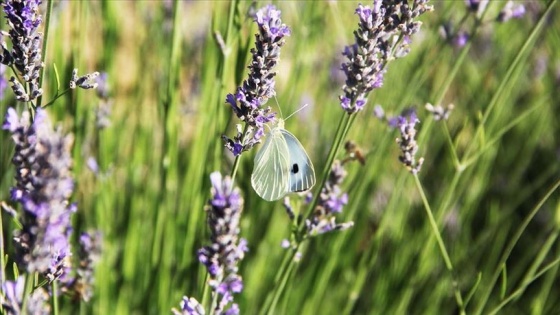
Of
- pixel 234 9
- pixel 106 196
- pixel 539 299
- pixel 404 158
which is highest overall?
pixel 234 9

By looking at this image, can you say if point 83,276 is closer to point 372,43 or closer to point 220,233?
point 220,233

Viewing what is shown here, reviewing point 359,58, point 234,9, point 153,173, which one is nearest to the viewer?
point 359,58

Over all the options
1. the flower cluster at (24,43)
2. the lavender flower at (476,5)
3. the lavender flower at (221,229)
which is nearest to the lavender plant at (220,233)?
the lavender flower at (221,229)

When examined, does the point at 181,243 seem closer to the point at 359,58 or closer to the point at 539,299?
the point at 359,58

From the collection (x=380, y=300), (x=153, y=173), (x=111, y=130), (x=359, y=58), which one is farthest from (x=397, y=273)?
(x=359, y=58)

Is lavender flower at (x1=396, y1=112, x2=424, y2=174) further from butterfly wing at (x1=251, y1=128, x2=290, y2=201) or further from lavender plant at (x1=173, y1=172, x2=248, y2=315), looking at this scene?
lavender plant at (x1=173, y1=172, x2=248, y2=315)

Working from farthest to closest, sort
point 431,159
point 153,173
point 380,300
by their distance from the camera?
point 431,159 < point 153,173 < point 380,300

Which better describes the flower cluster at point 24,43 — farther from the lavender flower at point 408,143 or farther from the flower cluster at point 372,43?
the lavender flower at point 408,143

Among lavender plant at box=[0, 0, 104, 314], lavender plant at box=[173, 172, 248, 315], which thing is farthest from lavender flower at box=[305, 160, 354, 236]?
lavender plant at box=[0, 0, 104, 314]
